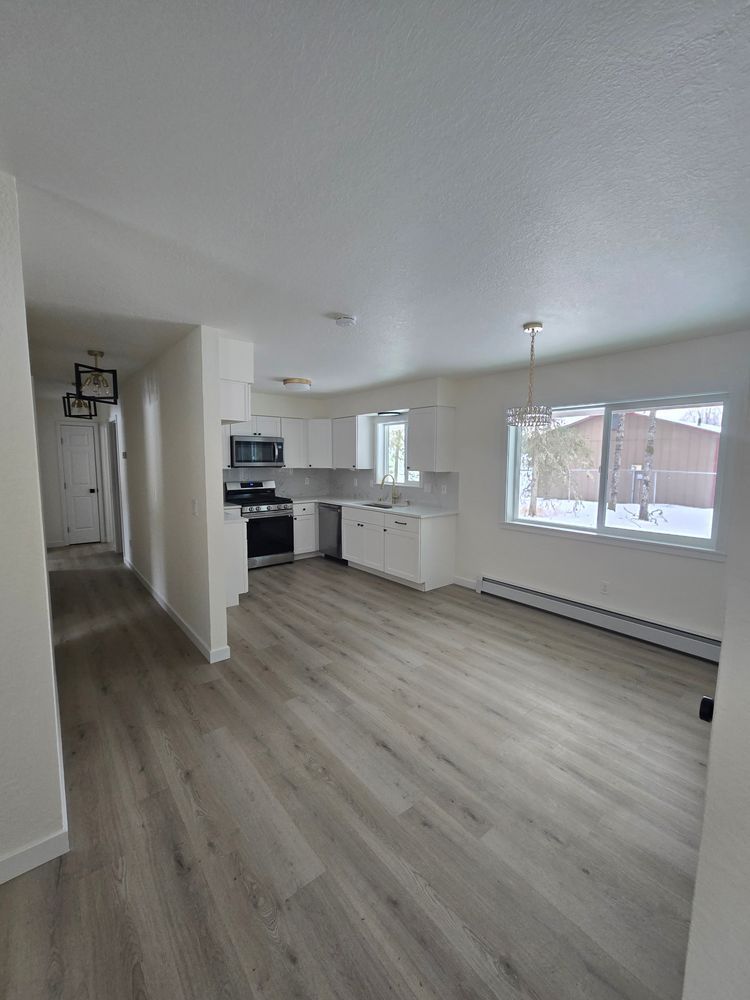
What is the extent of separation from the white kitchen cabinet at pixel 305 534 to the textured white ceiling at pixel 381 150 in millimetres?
3960

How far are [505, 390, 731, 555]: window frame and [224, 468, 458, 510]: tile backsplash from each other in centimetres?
76

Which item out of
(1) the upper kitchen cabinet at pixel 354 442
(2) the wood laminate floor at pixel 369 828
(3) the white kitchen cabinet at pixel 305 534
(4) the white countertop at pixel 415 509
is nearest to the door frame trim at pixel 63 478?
(3) the white kitchen cabinet at pixel 305 534

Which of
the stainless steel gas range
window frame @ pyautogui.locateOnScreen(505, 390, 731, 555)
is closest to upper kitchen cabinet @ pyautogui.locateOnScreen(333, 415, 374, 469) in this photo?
the stainless steel gas range

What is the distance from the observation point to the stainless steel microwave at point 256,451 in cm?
549

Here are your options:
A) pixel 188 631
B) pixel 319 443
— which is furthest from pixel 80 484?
pixel 188 631

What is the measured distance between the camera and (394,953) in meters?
1.31

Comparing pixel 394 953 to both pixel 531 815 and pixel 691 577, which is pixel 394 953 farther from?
pixel 691 577

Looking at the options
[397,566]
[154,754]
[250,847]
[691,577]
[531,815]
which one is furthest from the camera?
[397,566]

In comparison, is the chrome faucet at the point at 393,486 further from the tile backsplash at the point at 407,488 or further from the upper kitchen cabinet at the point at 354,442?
the upper kitchen cabinet at the point at 354,442

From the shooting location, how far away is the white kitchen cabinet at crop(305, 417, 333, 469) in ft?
20.9

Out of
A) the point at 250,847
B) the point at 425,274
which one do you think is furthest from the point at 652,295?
the point at 250,847

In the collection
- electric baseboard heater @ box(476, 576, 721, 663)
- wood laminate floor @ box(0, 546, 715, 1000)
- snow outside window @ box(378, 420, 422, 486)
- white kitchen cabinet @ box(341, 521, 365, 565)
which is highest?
snow outside window @ box(378, 420, 422, 486)

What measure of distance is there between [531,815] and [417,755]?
587mm

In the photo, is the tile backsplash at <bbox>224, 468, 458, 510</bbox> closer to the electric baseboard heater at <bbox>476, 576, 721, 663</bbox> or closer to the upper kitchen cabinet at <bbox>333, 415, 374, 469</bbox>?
the upper kitchen cabinet at <bbox>333, 415, 374, 469</bbox>
